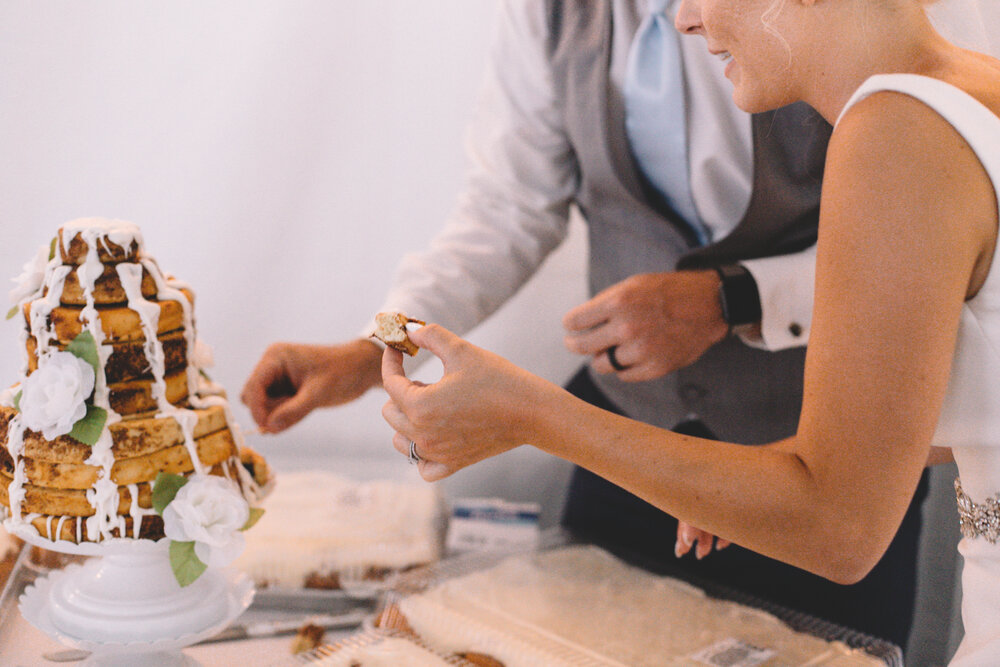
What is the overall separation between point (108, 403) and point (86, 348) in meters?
0.07

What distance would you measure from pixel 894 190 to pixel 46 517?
0.92m

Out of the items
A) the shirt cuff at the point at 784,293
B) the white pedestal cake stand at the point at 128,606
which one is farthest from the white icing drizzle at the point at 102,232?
the shirt cuff at the point at 784,293

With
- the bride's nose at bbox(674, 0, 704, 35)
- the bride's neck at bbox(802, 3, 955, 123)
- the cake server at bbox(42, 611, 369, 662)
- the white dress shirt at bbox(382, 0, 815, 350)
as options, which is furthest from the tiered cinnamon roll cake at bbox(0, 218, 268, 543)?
the bride's neck at bbox(802, 3, 955, 123)

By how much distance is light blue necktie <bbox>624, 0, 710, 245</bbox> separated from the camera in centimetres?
142

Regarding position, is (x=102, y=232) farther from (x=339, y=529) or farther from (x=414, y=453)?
(x=339, y=529)

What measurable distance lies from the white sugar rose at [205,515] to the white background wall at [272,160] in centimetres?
80

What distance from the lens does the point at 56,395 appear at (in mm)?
953

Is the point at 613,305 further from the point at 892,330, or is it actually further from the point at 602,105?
the point at 892,330

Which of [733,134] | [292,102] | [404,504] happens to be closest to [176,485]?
[404,504]

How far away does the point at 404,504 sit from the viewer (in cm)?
171

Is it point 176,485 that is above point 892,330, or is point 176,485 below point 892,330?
below

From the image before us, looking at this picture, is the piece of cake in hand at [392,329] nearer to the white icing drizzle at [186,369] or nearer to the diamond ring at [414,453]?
the diamond ring at [414,453]

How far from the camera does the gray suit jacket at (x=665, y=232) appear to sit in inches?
54.4

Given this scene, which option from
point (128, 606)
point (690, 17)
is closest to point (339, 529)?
point (128, 606)
